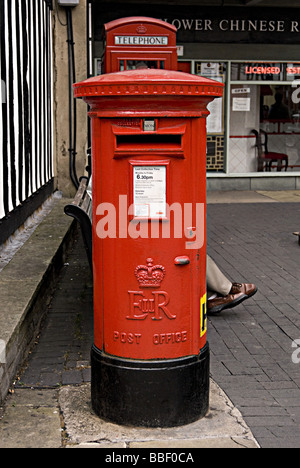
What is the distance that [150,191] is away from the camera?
11.4 feet

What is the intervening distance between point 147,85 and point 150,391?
165cm

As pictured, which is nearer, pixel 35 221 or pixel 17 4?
pixel 17 4

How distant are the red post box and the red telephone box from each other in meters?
3.21

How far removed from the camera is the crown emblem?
353cm

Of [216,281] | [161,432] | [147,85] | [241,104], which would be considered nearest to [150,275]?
[161,432]

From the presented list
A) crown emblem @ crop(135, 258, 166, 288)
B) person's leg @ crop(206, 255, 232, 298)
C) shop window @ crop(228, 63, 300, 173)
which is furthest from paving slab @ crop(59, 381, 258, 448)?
shop window @ crop(228, 63, 300, 173)

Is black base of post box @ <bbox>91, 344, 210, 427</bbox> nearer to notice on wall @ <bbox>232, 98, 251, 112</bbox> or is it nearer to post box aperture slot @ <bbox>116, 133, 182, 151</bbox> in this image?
post box aperture slot @ <bbox>116, 133, 182, 151</bbox>

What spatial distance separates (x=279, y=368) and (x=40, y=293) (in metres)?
2.03

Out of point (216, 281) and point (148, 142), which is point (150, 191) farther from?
point (216, 281)

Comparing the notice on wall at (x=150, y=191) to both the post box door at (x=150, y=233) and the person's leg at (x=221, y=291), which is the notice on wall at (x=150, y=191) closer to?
the post box door at (x=150, y=233)
